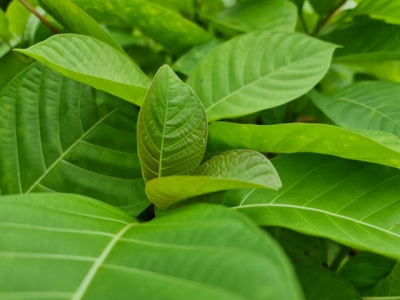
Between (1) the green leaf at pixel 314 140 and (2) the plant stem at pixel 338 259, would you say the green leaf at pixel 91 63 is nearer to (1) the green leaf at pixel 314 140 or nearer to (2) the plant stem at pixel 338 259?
(1) the green leaf at pixel 314 140

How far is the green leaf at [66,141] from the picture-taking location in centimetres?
60

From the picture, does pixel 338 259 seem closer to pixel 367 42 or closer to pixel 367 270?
pixel 367 270

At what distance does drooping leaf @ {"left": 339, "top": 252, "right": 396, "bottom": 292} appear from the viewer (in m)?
0.74

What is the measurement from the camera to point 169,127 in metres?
0.50

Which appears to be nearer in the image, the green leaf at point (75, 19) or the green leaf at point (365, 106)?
the green leaf at point (75, 19)

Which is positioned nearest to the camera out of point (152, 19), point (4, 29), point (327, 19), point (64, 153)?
point (64, 153)

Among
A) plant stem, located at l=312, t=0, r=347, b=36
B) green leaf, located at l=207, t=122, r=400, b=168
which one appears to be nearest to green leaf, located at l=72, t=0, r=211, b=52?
green leaf, located at l=207, t=122, r=400, b=168

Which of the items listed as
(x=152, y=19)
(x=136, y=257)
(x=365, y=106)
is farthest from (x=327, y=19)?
(x=136, y=257)

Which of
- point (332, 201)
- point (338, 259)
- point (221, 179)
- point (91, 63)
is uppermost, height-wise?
point (91, 63)

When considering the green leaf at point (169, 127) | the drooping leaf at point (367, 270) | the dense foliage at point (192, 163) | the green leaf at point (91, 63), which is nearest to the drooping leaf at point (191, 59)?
the dense foliage at point (192, 163)

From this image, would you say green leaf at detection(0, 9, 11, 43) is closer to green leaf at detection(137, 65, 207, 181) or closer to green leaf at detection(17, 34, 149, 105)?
green leaf at detection(17, 34, 149, 105)

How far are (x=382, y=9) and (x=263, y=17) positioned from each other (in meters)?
0.27

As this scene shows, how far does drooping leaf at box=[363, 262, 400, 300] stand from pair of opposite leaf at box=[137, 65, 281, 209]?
41 cm

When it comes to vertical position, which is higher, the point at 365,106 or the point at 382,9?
the point at 382,9
